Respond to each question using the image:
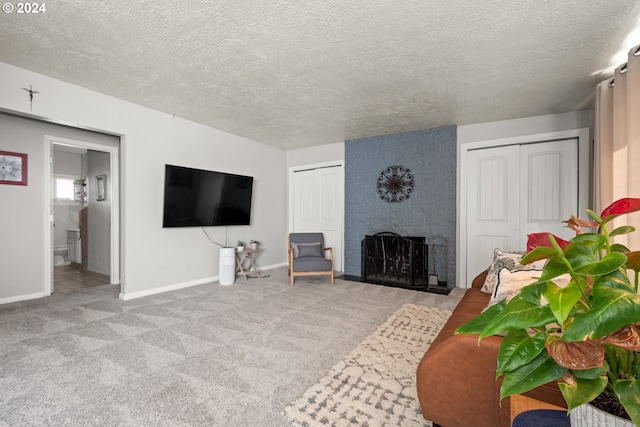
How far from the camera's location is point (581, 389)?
547 millimetres

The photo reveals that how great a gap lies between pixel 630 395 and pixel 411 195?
14.6ft

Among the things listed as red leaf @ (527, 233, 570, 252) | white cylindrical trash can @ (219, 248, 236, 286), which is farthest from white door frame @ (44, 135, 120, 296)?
red leaf @ (527, 233, 570, 252)

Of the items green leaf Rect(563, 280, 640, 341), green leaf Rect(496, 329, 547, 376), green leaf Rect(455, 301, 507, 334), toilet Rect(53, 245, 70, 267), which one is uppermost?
green leaf Rect(563, 280, 640, 341)

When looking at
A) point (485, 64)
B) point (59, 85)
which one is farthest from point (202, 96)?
point (485, 64)

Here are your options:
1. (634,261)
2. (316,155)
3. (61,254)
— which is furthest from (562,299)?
(61,254)

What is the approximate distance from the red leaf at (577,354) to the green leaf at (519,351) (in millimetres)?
23

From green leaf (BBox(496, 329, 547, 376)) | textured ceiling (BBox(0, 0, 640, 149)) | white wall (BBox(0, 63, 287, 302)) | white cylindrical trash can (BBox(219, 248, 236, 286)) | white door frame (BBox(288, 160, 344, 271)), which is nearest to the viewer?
green leaf (BBox(496, 329, 547, 376))

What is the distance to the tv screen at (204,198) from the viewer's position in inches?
160

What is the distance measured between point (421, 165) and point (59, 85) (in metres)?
5.01

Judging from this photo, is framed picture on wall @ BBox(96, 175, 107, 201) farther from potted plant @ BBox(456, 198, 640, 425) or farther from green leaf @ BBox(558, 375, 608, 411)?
green leaf @ BBox(558, 375, 608, 411)

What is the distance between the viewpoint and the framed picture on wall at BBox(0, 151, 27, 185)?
11.7ft

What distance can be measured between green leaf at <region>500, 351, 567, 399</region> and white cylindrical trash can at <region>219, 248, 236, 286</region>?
4.38m

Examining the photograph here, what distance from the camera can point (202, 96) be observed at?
11.3 feet

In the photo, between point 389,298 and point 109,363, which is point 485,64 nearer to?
point 389,298
